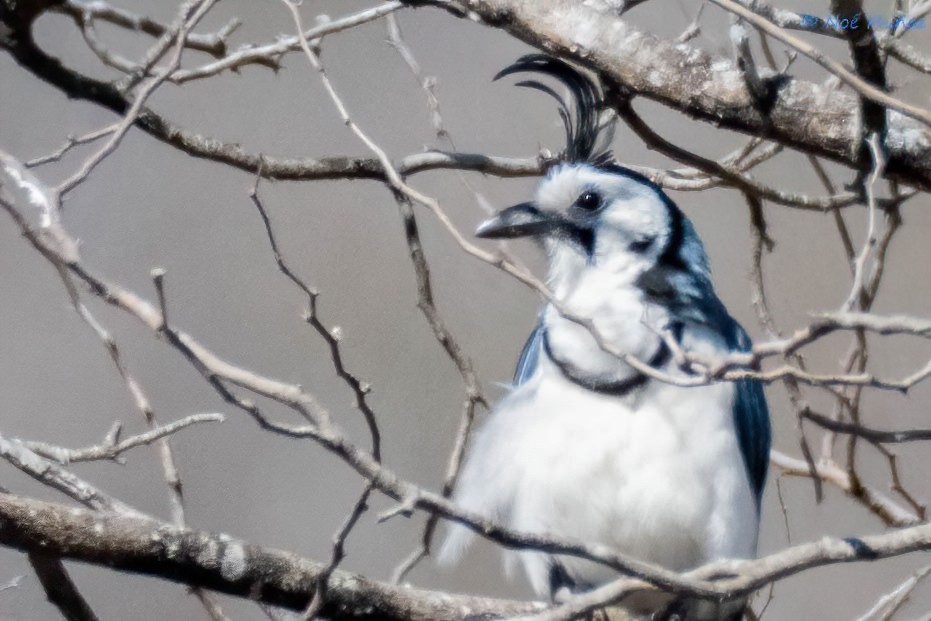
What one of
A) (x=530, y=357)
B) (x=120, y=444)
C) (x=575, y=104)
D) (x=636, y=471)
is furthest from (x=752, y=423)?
(x=120, y=444)

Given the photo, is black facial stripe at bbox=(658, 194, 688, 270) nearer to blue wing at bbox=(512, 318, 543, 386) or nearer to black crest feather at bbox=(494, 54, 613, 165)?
black crest feather at bbox=(494, 54, 613, 165)

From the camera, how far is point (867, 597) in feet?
13.0

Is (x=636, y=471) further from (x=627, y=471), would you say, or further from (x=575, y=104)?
(x=575, y=104)

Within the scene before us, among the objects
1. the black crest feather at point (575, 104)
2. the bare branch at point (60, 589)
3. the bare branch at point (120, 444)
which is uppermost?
the black crest feather at point (575, 104)

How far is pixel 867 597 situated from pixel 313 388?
186 centimetres

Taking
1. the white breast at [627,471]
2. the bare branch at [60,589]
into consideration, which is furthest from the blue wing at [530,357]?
the bare branch at [60,589]

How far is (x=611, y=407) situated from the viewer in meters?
2.59

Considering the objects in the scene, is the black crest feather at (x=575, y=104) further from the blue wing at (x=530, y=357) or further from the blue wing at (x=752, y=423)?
the blue wing at (x=752, y=423)

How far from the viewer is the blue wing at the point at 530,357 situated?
9.39 ft

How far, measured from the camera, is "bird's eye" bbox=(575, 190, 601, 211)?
9.48 feet

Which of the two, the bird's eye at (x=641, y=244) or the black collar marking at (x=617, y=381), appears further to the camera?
the bird's eye at (x=641, y=244)

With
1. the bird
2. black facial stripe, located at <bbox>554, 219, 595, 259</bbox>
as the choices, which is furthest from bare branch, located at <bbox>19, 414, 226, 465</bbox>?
black facial stripe, located at <bbox>554, 219, 595, 259</bbox>

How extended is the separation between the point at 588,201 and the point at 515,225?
0.57 ft

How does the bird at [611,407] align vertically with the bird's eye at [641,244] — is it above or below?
below
